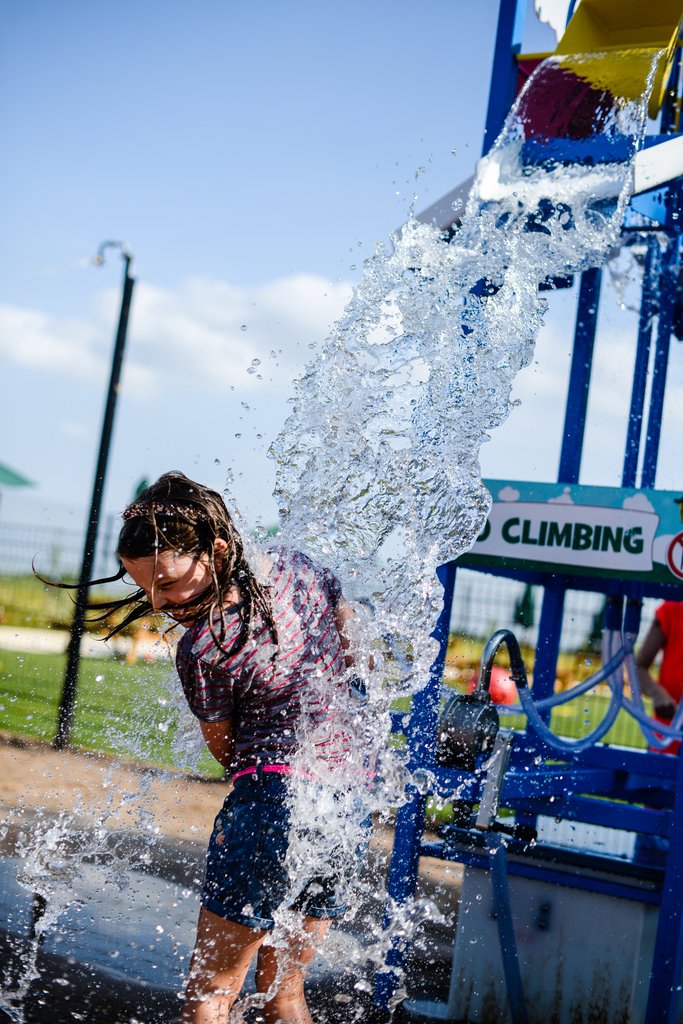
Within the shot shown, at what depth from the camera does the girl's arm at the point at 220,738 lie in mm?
2604

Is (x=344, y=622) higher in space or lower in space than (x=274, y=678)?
higher

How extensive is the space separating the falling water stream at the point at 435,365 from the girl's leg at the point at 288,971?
2.30 ft

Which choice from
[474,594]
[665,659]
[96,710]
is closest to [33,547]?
[96,710]

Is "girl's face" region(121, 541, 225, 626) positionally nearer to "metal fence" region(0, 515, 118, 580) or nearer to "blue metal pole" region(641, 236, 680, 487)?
"blue metal pole" region(641, 236, 680, 487)

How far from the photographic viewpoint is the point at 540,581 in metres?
4.57

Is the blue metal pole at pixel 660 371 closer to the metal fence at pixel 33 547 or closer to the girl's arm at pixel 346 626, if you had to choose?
the girl's arm at pixel 346 626

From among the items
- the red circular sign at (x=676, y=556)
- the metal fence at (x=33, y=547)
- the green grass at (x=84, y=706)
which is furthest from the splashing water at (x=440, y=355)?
the metal fence at (x=33, y=547)

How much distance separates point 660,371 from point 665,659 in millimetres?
1853

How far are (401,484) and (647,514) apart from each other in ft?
2.63

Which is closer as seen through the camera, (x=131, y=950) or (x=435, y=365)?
(x=435, y=365)

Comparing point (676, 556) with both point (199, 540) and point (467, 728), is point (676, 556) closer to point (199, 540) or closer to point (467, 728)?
point (467, 728)

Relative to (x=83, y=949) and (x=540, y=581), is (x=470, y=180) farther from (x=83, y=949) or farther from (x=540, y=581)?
(x=83, y=949)

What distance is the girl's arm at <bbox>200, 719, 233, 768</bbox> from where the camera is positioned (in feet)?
8.54

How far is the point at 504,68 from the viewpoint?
430 centimetres
